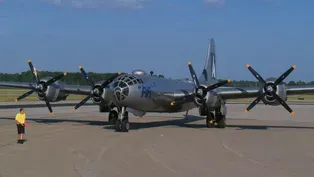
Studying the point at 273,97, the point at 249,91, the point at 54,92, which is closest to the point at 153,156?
the point at 273,97

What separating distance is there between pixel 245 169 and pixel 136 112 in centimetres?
1511

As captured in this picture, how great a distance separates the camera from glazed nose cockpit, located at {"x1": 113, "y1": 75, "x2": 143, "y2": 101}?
24312mm

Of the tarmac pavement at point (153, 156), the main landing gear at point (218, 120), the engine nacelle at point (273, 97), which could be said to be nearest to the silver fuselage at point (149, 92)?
the main landing gear at point (218, 120)

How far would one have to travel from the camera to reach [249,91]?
2797 centimetres

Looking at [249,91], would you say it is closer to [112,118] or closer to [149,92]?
[149,92]

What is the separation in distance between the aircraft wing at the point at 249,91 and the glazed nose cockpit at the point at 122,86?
6903mm

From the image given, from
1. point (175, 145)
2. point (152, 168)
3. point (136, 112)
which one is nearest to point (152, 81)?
point (136, 112)

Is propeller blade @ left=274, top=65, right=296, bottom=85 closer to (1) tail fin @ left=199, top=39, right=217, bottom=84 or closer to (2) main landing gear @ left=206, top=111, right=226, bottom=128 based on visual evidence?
(2) main landing gear @ left=206, top=111, right=226, bottom=128

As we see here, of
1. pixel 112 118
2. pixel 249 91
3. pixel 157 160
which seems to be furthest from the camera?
pixel 112 118

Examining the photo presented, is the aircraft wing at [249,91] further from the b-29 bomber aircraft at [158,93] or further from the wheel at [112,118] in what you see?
the wheel at [112,118]

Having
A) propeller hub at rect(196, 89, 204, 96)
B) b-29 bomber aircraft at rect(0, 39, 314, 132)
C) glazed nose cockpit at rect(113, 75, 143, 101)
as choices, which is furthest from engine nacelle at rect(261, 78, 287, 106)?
glazed nose cockpit at rect(113, 75, 143, 101)

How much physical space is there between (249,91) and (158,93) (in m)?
6.11

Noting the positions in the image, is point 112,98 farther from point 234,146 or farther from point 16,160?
point 16,160

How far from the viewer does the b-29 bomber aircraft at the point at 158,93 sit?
2492 centimetres
